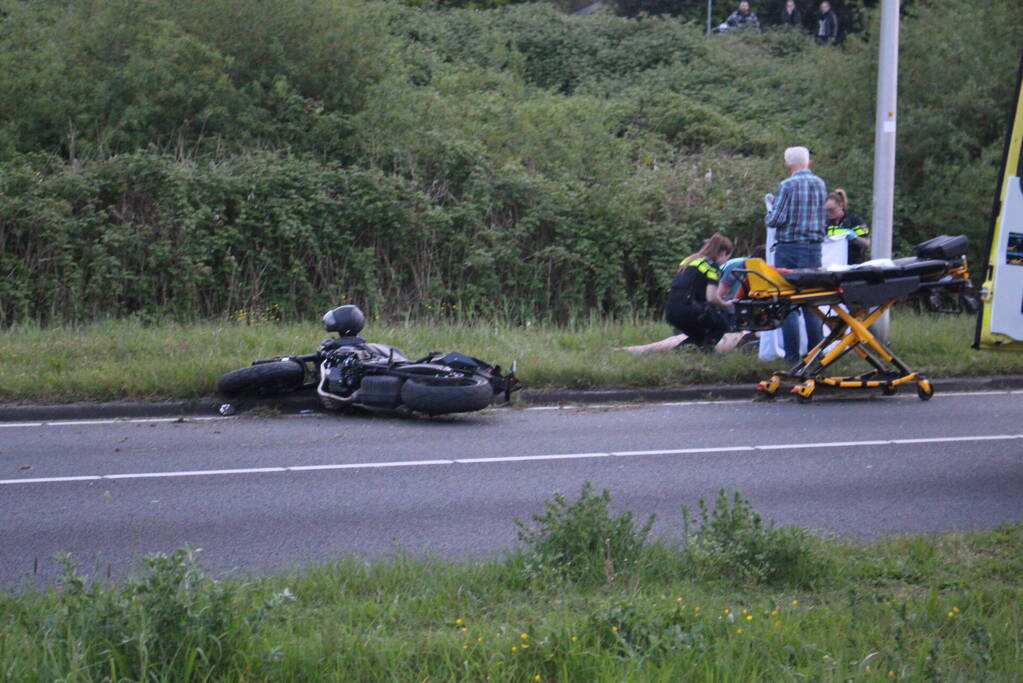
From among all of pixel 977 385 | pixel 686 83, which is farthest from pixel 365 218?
pixel 686 83

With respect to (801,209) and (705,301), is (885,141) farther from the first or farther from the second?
(705,301)

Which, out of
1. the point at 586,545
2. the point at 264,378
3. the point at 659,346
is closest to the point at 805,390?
the point at 659,346

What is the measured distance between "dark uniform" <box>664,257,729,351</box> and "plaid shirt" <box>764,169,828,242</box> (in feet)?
3.03

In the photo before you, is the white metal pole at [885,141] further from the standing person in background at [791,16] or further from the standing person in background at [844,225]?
the standing person in background at [791,16]

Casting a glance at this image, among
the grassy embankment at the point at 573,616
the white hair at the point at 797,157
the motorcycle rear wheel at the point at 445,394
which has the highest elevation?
the white hair at the point at 797,157

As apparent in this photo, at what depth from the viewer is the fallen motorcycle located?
1027 cm

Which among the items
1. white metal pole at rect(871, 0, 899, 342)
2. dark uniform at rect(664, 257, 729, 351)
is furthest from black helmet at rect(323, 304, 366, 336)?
white metal pole at rect(871, 0, 899, 342)

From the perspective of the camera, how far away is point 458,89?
2252 cm

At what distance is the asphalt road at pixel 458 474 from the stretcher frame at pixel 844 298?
25 cm

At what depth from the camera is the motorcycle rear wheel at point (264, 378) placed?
10953 mm

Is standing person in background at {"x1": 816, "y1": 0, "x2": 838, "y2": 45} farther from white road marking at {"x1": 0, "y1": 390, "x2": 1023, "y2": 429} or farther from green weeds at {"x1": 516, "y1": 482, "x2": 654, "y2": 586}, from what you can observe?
green weeds at {"x1": 516, "y1": 482, "x2": 654, "y2": 586}

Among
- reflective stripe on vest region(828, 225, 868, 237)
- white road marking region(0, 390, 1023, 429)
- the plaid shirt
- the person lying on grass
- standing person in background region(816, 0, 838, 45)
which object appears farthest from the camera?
standing person in background region(816, 0, 838, 45)

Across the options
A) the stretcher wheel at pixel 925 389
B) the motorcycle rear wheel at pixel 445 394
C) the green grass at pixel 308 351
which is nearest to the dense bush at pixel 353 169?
the green grass at pixel 308 351

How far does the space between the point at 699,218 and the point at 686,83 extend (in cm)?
925
